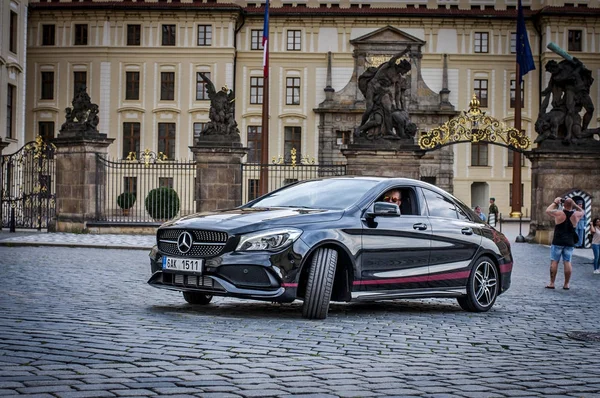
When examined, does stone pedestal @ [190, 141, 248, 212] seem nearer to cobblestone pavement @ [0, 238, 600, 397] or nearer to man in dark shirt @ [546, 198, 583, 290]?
man in dark shirt @ [546, 198, 583, 290]

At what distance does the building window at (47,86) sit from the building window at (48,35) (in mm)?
2081

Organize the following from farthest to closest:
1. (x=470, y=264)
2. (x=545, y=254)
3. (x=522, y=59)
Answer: (x=522, y=59), (x=545, y=254), (x=470, y=264)

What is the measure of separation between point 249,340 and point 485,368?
6.41 ft

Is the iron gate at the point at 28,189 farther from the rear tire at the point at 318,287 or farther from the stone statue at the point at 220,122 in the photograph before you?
the rear tire at the point at 318,287

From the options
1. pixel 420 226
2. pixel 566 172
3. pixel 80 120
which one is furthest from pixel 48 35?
→ pixel 420 226

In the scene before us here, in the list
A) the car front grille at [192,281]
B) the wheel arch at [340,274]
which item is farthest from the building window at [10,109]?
the wheel arch at [340,274]

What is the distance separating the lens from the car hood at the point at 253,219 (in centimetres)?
943

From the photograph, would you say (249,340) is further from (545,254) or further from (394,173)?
(394,173)

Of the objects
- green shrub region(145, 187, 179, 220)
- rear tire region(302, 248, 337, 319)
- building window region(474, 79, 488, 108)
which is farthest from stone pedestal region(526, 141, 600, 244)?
building window region(474, 79, 488, 108)

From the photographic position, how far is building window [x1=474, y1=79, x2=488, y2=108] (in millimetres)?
64375

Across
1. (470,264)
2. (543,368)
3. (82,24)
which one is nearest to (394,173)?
(470,264)

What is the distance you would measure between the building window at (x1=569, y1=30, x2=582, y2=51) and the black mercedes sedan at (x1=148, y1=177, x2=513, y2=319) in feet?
178

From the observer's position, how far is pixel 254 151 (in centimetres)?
6309

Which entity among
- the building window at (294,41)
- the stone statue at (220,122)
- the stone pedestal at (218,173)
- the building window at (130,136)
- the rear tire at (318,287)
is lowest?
the rear tire at (318,287)
